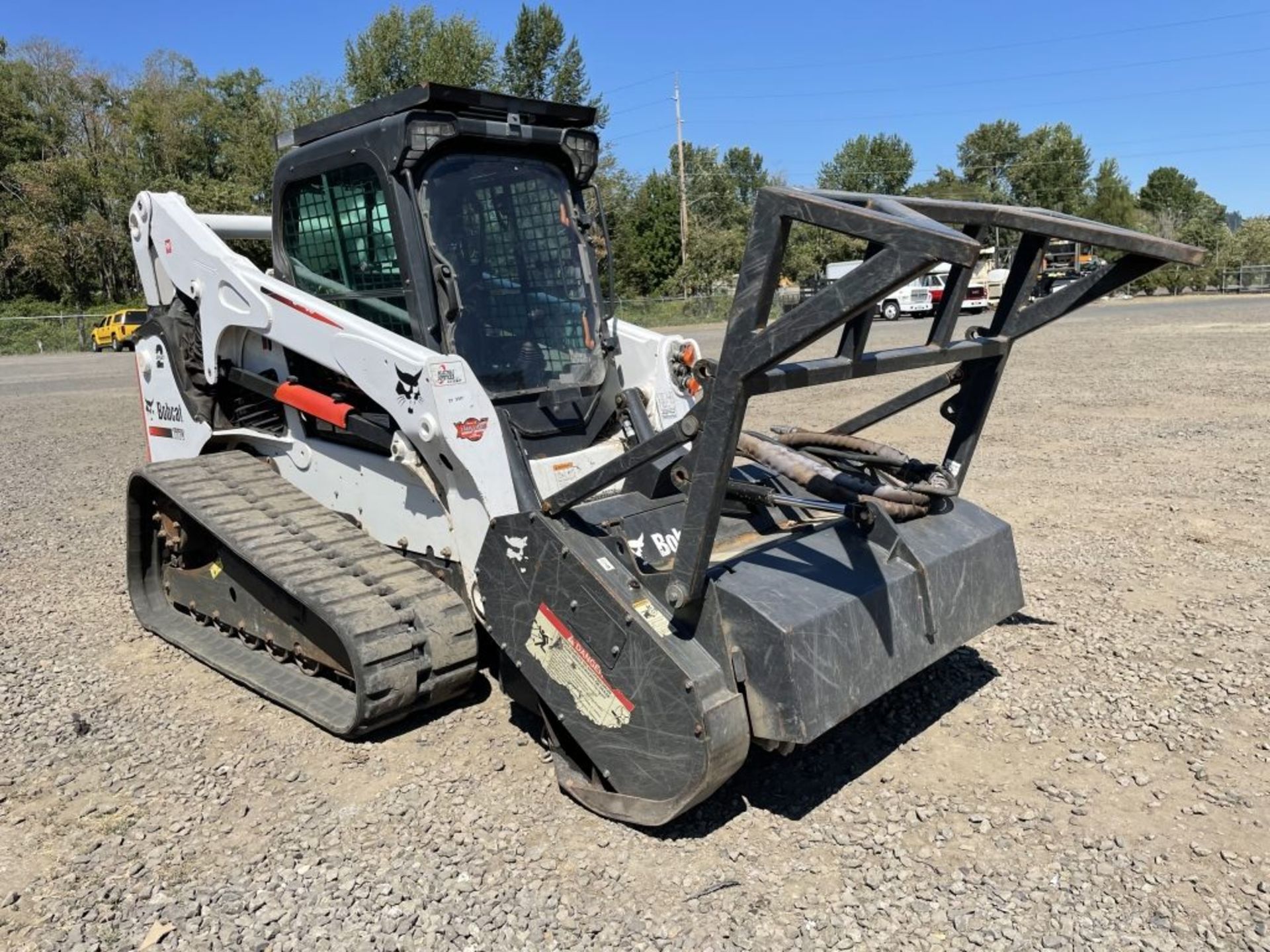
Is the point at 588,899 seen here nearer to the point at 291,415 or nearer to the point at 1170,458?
the point at 291,415

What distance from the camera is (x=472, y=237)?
4.57 m

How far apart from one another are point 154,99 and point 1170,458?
54312 millimetres

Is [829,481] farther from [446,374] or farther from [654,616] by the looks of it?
[446,374]

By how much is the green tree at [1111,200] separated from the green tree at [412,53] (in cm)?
3825

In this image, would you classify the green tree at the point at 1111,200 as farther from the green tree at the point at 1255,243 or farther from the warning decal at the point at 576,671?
the warning decal at the point at 576,671

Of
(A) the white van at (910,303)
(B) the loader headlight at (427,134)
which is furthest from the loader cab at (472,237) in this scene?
(A) the white van at (910,303)

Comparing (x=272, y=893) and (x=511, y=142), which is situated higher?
(x=511, y=142)

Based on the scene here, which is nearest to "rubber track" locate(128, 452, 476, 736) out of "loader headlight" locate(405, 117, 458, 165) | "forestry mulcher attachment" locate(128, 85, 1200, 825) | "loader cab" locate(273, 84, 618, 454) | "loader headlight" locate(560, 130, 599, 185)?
"forestry mulcher attachment" locate(128, 85, 1200, 825)

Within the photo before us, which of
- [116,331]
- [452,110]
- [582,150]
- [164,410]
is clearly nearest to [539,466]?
Result: [452,110]

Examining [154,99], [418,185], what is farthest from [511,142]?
[154,99]

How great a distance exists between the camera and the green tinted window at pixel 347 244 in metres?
4.51

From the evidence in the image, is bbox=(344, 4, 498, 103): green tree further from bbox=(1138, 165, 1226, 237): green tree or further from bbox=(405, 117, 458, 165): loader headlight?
bbox=(1138, 165, 1226, 237): green tree

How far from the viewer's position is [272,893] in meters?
3.32

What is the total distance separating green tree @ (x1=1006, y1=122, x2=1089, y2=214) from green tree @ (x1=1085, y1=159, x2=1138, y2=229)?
248 centimetres
